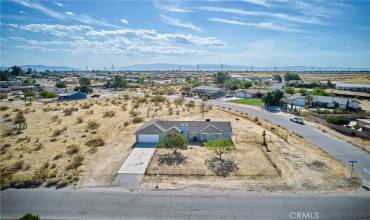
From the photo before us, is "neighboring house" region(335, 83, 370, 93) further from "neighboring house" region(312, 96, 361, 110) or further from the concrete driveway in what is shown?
the concrete driveway

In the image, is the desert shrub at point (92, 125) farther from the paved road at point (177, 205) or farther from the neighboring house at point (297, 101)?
the neighboring house at point (297, 101)

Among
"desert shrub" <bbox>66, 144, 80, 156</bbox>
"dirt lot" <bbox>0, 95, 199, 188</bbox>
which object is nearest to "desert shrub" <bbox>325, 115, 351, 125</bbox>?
"dirt lot" <bbox>0, 95, 199, 188</bbox>

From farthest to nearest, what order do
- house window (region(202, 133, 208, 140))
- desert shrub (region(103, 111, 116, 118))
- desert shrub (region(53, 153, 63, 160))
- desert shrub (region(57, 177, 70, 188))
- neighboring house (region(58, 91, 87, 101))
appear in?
neighboring house (region(58, 91, 87, 101))
desert shrub (region(103, 111, 116, 118))
house window (region(202, 133, 208, 140))
desert shrub (region(53, 153, 63, 160))
desert shrub (region(57, 177, 70, 188))

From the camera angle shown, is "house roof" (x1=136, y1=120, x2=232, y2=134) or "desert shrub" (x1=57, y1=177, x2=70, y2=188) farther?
"house roof" (x1=136, y1=120, x2=232, y2=134)

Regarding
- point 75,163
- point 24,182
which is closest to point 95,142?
point 75,163

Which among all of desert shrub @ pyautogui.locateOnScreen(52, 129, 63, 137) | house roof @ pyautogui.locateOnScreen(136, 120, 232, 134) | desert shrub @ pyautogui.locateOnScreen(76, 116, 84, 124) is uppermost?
house roof @ pyautogui.locateOnScreen(136, 120, 232, 134)

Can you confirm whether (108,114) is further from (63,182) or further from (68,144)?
(63,182)

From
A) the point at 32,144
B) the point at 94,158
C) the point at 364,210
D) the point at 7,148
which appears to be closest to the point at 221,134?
the point at 94,158
